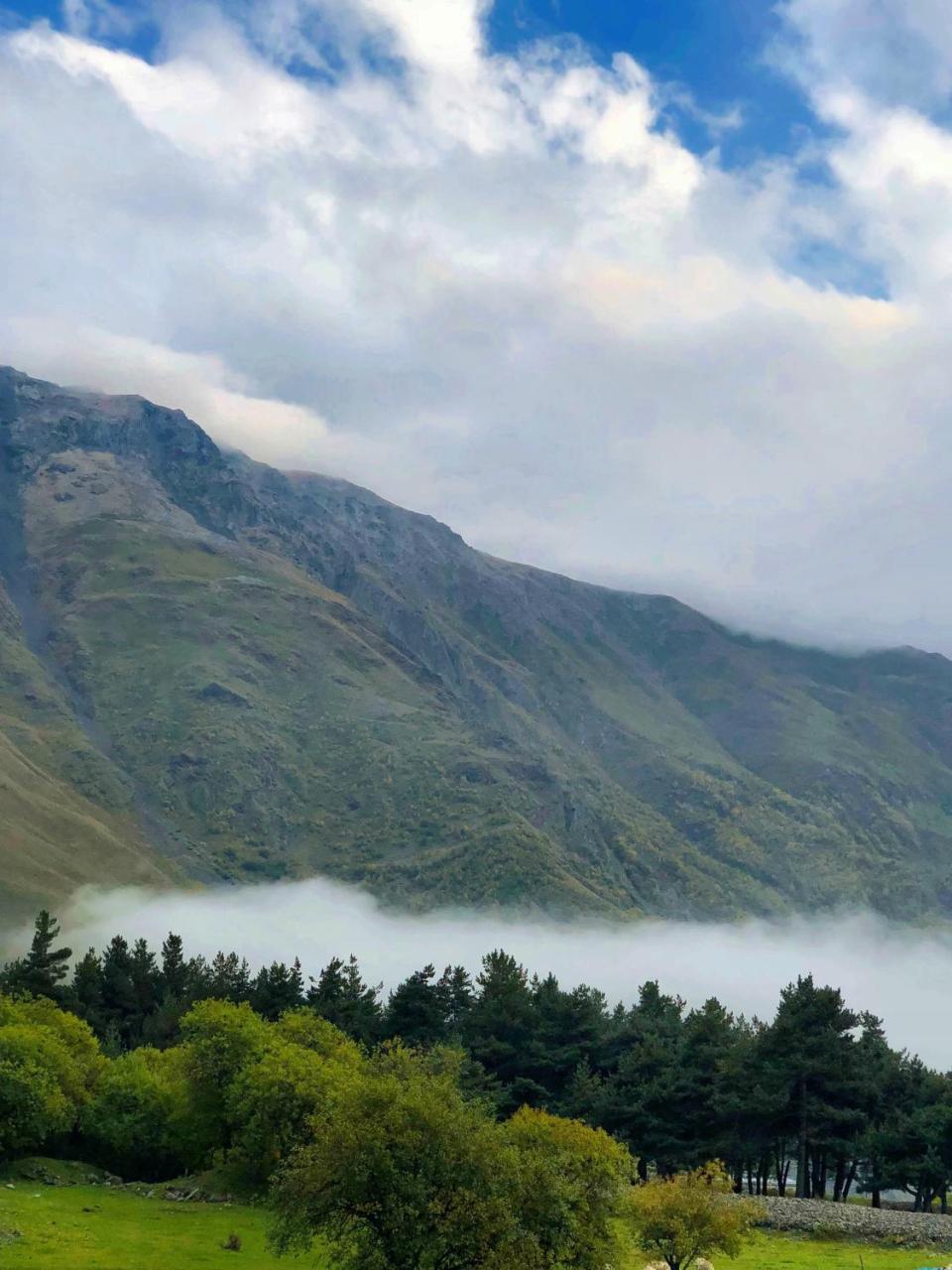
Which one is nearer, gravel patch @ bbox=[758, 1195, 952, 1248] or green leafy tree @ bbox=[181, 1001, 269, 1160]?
gravel patch @ bbox=[758, 1195, 952, 1248]

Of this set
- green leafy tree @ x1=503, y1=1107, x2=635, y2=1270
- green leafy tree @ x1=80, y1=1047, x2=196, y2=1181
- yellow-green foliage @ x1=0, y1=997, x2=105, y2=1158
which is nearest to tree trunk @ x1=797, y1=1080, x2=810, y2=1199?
green leafy tree @ x1=503, y1=1107, x2=635, y2=1270

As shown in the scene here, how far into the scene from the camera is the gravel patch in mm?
74500

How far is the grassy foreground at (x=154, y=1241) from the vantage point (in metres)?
56.1

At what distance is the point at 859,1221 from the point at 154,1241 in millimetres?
46384

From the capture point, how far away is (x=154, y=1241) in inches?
2429

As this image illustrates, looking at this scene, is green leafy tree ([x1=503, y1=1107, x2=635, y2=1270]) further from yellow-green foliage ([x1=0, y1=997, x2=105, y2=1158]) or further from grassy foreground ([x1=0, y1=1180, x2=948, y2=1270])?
yellow-green foliage ([x1=0, y1=997, x2=105, y2=1158])

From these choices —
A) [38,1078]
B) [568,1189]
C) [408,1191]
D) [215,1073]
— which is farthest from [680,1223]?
[38,1078]

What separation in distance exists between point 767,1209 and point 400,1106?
48082 millimetres

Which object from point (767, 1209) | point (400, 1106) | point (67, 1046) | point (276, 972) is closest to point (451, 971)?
point (276, 972)

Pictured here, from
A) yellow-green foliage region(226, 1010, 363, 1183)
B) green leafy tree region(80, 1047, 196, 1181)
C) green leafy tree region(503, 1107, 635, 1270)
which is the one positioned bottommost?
green leafy tree region(80, 1047, 196, 1181)

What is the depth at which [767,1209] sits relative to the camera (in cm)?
8244

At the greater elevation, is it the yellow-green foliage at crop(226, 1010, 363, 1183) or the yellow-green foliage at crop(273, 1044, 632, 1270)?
the yellow-green foliage at crop(273, 1044, 632, 1270)

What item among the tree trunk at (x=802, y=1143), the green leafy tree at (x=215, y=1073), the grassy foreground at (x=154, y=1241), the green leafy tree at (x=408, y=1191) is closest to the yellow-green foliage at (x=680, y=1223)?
the grassy foreground at (x=154, y=1241)

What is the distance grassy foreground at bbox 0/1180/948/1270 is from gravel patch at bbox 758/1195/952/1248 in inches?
93.8
